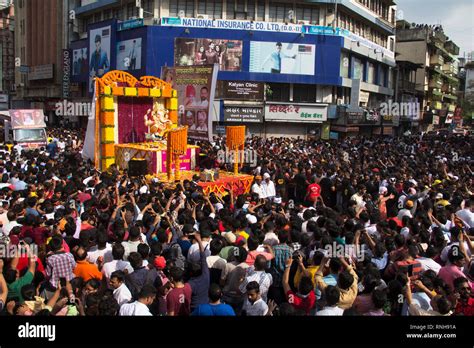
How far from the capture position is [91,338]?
342 cm

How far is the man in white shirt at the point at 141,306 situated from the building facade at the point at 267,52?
29523 mm

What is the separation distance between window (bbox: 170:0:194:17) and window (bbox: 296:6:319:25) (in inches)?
318

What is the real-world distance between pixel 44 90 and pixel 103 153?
36.8 m

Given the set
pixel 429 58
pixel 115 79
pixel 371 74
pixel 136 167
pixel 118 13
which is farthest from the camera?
pixel 429 58

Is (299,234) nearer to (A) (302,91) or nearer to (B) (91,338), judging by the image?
(B) (91,338)

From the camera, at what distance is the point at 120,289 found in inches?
183

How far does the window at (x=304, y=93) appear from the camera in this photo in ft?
115

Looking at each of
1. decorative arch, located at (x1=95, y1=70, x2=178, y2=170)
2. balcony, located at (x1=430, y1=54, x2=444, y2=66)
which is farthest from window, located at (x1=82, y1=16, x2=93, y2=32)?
balcony, located at (x1=430, y1=54, x2=444, y2=66)

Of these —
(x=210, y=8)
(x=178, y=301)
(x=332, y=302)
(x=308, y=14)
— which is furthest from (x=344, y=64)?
(x=178, y=301)

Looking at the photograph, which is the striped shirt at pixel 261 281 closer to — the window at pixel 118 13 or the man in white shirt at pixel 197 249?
the man in white shirt at pixel 197 249

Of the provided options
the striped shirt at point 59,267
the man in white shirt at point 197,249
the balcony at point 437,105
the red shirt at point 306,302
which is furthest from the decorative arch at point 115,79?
the balcony at point 437,105

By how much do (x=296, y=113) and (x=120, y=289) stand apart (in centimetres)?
3071

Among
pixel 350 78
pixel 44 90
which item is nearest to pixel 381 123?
pixel 350 78

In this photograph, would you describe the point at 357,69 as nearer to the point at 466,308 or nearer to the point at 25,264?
the point at 466,308
